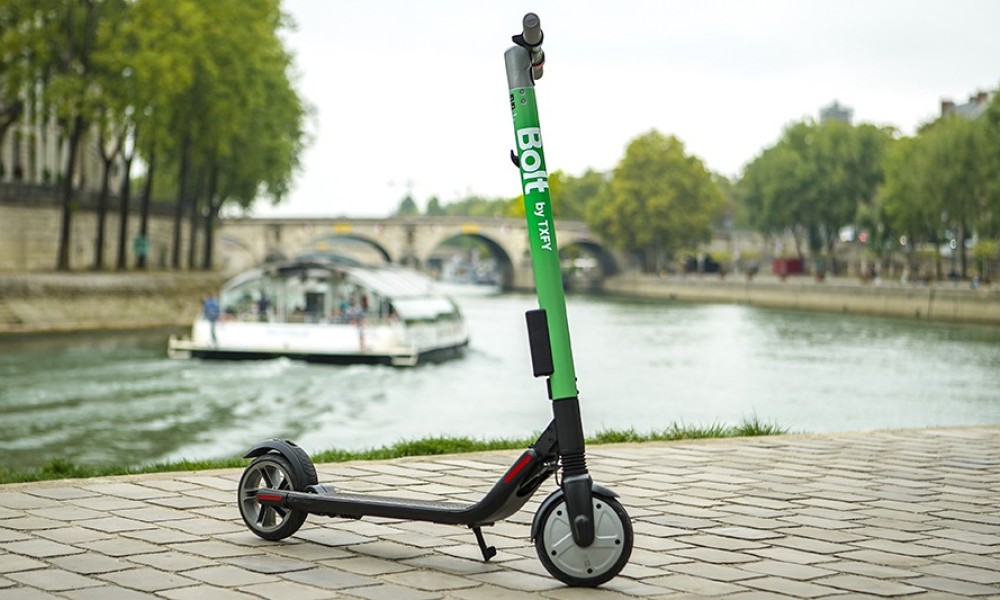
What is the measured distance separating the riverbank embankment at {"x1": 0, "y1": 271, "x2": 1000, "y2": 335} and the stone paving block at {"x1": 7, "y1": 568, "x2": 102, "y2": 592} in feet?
110

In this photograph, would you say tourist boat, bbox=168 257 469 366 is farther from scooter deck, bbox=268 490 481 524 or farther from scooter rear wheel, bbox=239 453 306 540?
scooter deck, bbox=268 490 481 524

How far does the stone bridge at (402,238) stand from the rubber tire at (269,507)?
275 ft

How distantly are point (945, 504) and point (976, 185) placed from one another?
56454 millimetres

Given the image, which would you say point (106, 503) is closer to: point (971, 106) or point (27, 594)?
point (27, 594)

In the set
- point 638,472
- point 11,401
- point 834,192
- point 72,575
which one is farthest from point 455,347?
point 834,192

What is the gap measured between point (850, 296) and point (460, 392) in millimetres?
38584

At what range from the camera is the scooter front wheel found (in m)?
4.78

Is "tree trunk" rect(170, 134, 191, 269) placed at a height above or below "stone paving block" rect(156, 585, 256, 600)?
above

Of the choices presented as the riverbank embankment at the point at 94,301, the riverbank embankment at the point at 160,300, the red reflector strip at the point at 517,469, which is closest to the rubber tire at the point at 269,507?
the red reflector strip at the point at 517,469

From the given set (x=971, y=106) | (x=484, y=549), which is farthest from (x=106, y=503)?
(x=971, y=106)

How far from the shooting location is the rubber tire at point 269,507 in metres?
5.58

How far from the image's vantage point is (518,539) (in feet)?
19.0

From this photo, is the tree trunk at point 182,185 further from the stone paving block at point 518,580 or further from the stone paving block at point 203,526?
the stone paving block at point 518,580

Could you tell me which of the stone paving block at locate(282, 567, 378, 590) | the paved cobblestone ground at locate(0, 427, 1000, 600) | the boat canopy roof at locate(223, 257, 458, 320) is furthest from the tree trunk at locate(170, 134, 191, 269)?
the stone paving block at locate(282, 567, 378, 590)
